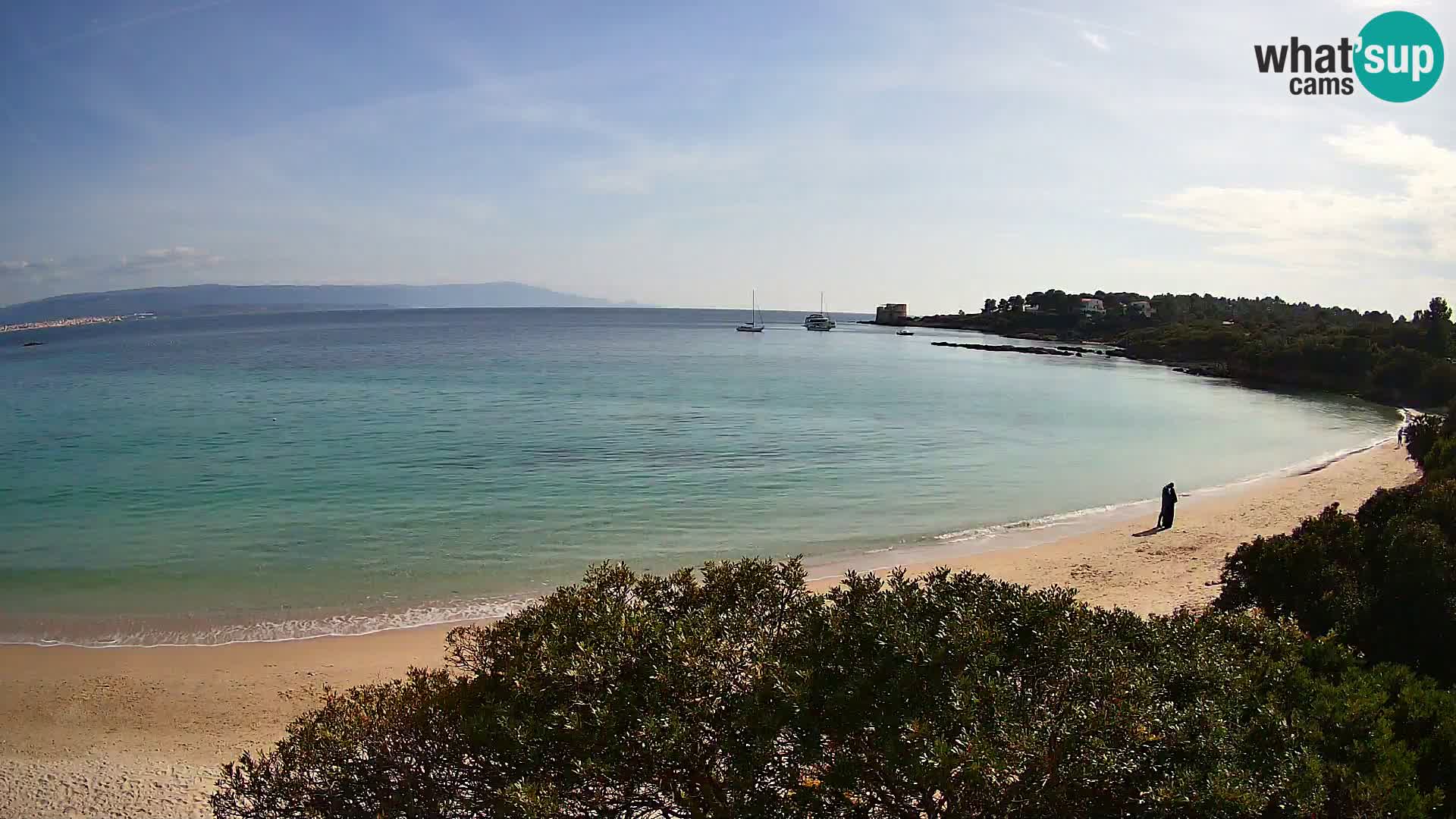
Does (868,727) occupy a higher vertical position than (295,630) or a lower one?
higher

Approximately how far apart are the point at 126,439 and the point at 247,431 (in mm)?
4136

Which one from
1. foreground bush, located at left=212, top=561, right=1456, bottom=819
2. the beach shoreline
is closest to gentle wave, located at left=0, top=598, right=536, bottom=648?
the beach shoreline

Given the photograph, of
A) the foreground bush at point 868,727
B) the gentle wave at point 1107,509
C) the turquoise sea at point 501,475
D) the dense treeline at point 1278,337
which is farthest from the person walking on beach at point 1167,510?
the dense treeline at point 1278,337

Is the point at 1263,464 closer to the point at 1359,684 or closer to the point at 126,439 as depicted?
the point at 1359,684

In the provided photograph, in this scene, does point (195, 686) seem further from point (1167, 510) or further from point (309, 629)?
point (1167, 510)

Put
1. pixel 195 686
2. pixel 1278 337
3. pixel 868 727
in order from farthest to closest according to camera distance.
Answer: pixel 1278 337, pixel 195 686, pixel 868 727

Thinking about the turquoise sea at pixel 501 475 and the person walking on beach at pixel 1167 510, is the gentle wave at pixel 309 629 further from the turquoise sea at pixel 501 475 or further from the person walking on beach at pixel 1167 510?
the person walking on beach at pixel 1167 510

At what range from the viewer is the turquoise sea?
1523cm

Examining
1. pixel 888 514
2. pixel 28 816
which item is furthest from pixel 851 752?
pixel 888 514

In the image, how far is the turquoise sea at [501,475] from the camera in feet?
50.0

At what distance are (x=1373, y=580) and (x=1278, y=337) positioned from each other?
7641 cm

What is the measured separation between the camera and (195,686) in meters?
10.9

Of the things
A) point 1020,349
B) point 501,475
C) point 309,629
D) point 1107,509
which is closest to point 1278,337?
point 1020,349

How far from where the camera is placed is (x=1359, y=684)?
561 cm
